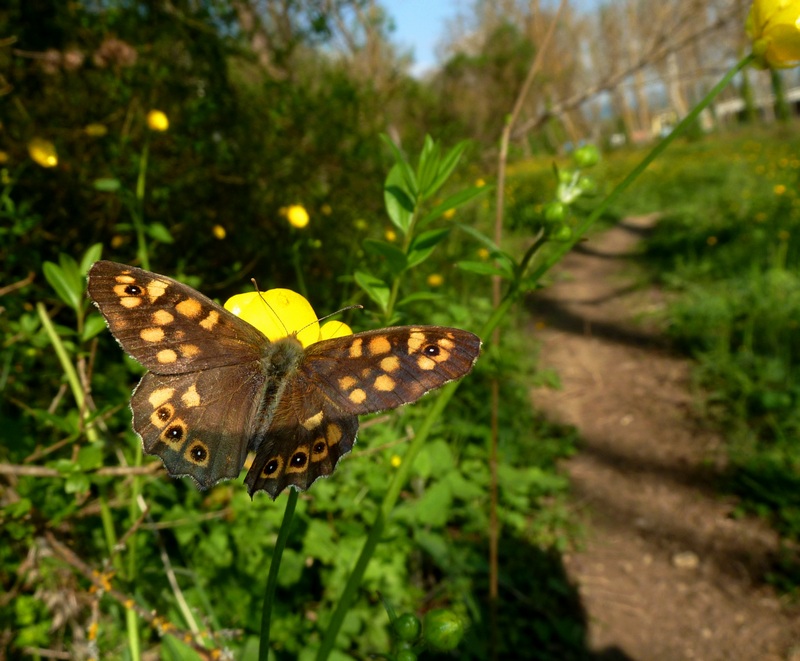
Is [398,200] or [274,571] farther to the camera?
[398,200]

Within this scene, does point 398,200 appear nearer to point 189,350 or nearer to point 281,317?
point 281,317

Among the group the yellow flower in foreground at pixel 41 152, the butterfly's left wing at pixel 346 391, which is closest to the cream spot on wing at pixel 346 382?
the butterfly's left wing at pixel 346 391

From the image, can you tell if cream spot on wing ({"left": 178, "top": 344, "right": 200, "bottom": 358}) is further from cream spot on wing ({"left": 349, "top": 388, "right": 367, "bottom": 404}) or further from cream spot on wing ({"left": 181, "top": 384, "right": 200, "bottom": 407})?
cream spot on wing ({"left": 349, "top": 388, "right": 367, "bottom": 404})

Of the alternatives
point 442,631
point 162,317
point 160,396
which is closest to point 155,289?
point 162,317

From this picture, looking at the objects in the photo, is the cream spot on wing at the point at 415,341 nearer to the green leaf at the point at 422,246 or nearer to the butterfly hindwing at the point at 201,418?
the green leaf at the point at 422,246

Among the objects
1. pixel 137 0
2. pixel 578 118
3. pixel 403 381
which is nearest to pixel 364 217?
pixel 137 0

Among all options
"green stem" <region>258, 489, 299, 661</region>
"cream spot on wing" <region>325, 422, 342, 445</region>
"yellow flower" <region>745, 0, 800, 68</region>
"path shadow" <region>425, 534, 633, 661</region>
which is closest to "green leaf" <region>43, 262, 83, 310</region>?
"cream spot on wing" <region>325, 422, 342, 445</region>

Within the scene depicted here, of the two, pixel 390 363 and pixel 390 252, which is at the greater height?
pixel 390 252
